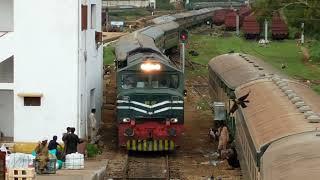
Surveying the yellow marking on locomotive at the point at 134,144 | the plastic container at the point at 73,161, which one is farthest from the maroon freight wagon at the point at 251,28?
the plastic container at the point at 73,161

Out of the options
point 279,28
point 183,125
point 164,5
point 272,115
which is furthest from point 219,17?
point 272,115

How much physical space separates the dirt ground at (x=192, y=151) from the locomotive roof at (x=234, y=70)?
2.03 metres

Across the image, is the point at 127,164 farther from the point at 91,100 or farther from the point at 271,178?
the point at 271,178

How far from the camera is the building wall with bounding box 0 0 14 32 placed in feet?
68.2

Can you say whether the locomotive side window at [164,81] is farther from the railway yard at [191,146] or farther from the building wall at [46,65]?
the building wall at [46,65]

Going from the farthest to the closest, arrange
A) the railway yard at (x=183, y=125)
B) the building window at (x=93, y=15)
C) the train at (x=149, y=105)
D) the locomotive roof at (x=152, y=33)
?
the locomotive roof at (x=152, y=33) → the building window at (x=93, y=15) → the train at (x=149, y=105) → the railway yard at (x=183, y=125)

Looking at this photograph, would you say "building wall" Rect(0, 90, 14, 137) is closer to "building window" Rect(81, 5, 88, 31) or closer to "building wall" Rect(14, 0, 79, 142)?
"building wall" Rect(14, 0, 79, 142)

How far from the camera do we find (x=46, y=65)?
65.4 ft

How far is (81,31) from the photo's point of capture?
2023 cm

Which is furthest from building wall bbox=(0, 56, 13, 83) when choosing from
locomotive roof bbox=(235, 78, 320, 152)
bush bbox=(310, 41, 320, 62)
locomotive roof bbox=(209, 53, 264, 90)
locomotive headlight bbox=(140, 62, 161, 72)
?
bush bbox=(310, 41, 320, 62)

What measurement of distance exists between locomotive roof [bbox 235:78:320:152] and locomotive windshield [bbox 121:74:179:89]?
2.52 m

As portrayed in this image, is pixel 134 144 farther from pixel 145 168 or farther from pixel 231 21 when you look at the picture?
pixel 231 21

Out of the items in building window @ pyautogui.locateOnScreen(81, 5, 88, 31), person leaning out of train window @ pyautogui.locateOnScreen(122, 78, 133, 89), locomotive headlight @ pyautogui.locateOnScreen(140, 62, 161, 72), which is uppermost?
building window @ pyautogui.locateOnScreen(81, 5, 88, 31)

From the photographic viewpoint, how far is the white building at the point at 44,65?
19.8 meters
